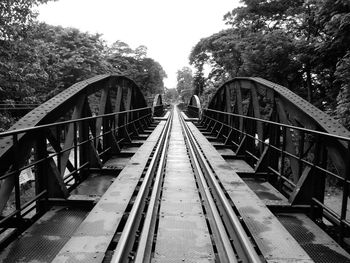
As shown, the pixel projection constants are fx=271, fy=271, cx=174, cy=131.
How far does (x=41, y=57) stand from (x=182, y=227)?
13.3 m

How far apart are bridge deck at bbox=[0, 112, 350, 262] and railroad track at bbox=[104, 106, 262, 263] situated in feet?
0.04

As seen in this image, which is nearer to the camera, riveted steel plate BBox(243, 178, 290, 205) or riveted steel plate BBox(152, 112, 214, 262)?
riveted steel plate BBox(152, 112, 214, 262)

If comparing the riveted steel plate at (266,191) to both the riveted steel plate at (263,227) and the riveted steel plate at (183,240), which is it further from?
the riveted steel plate at (183,240)

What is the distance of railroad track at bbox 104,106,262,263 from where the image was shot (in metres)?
2.82

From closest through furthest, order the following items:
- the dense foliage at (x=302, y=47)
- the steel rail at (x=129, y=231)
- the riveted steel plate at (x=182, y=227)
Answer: the steel rail at (x=129, y=231) → the riveted steel plate at (x=182, y=227) → the dense foliage at (x=302, y=47)

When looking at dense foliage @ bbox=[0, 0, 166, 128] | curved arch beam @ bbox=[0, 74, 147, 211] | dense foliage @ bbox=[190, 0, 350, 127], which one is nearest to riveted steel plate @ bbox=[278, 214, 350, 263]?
curved arch beam @ bbox=[0, 74, 147, 211]

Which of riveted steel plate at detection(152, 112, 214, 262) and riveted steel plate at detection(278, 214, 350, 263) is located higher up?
riveted steel plate at detection(152, 112, 214, 262)

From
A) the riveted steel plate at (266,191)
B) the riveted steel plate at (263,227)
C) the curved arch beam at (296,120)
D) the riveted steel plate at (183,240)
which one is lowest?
the riveted steel plate at (266,191)

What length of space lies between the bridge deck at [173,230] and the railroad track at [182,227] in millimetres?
12

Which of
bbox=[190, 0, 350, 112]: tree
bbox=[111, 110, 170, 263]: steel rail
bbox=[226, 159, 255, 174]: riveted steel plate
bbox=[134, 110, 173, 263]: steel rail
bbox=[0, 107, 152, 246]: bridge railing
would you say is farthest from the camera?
bbox=[190, 0, 350, 112]: tree

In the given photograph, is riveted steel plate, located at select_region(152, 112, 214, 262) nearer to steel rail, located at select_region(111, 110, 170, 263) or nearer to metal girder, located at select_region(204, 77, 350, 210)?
steel rail, located at select_region(111, 110, 170, 263)

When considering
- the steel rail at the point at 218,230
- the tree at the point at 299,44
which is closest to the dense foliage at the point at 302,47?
the tree at the point at 299,44

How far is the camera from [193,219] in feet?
12.2

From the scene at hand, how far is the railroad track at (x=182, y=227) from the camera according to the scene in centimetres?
282
